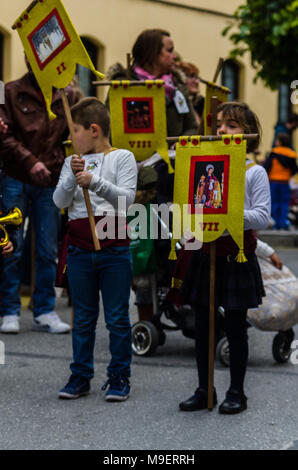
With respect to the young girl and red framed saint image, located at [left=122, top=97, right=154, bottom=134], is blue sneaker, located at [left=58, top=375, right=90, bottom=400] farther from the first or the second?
red framed saint image, located at [left=122, top=97, right=154, bottom=134]

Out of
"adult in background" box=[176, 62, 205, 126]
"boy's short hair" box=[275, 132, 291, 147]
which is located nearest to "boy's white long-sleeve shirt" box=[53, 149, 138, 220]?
"adult in background" box=[176, 62, 205, 126]

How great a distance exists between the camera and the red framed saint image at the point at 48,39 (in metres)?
4.82

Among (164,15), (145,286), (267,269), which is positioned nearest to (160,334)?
(145,286)

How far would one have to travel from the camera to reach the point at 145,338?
611 centimetres

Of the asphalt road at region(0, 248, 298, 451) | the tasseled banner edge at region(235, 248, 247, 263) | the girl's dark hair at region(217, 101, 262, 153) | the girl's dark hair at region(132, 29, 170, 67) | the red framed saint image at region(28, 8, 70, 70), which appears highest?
the girl's dark hair at region(132, 29, 170, 67)

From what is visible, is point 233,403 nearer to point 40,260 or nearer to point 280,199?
point 40,260

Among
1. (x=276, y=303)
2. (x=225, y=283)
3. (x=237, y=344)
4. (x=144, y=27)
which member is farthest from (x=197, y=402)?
(x=144, y=27)

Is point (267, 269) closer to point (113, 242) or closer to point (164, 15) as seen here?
point (113, 242)

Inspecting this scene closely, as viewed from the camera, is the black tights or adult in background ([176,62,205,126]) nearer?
the black tights

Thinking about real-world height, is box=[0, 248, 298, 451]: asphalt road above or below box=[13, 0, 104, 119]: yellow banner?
below

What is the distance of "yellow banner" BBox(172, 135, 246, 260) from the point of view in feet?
15.4

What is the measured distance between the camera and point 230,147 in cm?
473

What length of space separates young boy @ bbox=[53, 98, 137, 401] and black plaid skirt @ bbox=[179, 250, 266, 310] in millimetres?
360

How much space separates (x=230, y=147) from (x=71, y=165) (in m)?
0.79
